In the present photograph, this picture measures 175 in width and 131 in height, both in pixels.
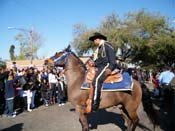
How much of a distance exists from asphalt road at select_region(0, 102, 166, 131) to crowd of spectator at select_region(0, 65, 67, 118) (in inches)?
33.2

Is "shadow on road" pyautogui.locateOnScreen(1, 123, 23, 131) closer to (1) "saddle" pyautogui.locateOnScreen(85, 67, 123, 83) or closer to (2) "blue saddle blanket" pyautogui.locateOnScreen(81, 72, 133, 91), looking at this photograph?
(2) "blue saddle blanket" pyautogui.locateOnScreen(81, 72, 133, 91)

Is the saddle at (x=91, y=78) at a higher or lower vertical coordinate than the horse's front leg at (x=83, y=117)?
higher

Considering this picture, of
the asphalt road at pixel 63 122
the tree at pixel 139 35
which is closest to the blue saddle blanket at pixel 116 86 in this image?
the asphalt road at pixel 63 122

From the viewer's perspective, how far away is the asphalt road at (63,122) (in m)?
8.77

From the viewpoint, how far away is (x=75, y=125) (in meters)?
9.23

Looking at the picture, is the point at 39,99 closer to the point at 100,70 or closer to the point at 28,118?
the point at 28,118

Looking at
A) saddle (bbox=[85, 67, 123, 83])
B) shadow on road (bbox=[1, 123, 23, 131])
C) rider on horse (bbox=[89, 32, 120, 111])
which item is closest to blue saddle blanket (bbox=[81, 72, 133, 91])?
saddle (bbox=[85, 67, 123, 83])

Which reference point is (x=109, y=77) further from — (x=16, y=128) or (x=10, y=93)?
(x=10, y=93)

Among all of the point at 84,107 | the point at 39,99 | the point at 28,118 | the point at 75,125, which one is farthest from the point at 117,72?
the point at 39,99

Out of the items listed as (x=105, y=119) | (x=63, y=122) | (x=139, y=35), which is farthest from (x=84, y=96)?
(x=139, y=35)

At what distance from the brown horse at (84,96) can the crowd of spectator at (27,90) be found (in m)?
4.36

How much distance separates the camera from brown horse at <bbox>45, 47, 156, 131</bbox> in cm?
734

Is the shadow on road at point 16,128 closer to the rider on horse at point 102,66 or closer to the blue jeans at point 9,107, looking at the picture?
the blue jeans at point 9,107

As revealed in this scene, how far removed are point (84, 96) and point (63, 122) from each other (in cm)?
289
